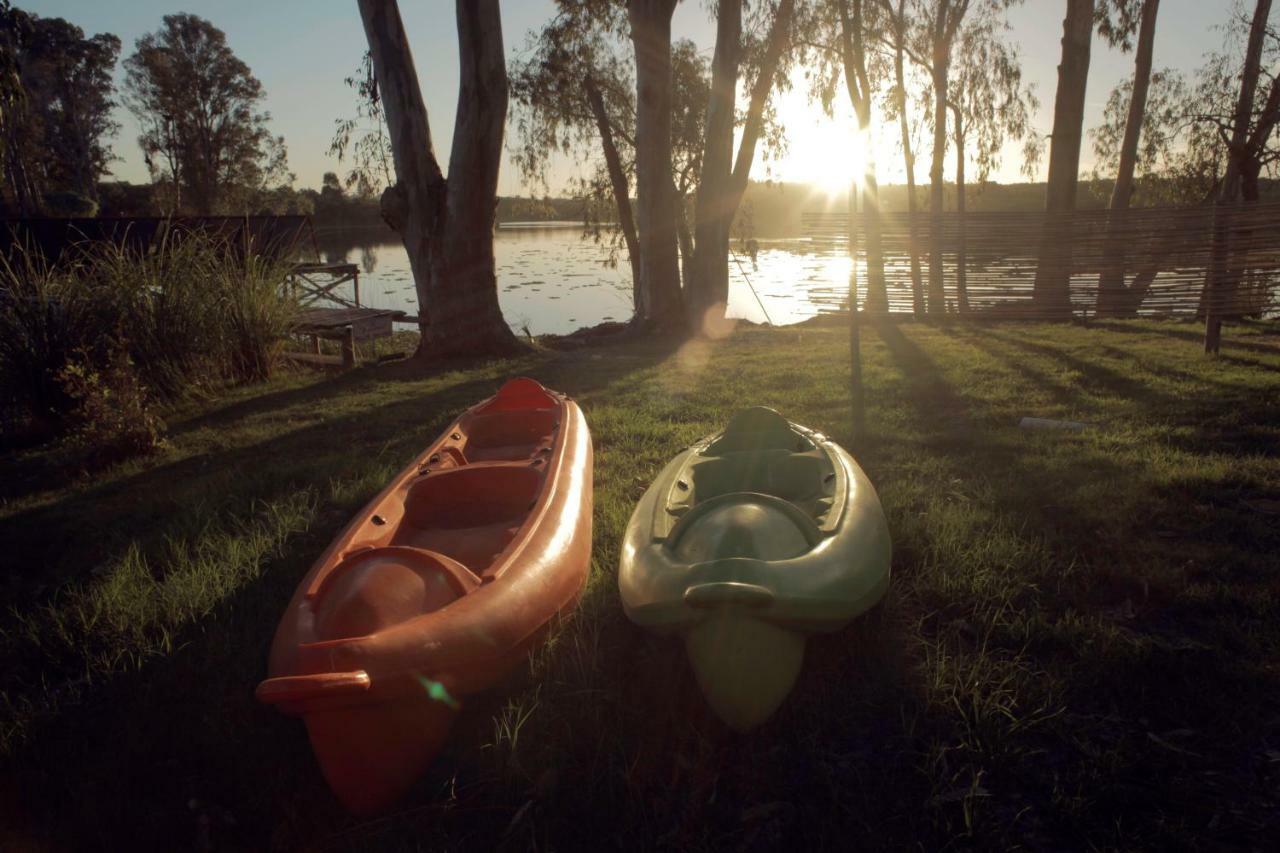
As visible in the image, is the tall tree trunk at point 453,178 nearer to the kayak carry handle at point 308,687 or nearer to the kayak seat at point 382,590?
the kayak seat at point 382,590

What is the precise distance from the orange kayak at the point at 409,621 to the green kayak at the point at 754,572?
334 millimetres

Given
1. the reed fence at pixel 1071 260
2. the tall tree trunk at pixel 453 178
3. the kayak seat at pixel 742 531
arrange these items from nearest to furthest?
the kayak seat at pixel 742 531
the reed fence at pixel 1071 260
the tall tree trunk at pixel 453 178

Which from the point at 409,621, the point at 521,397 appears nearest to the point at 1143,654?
the point at 409,621

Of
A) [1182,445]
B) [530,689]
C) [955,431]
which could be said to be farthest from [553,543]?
[1182,445]

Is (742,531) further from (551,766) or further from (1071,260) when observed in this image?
(1071,260)

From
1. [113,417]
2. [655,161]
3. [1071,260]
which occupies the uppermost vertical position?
[655,161]

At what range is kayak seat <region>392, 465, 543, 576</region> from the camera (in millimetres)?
3293

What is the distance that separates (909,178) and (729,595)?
1911 centimetres

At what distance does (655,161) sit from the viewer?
1070cm

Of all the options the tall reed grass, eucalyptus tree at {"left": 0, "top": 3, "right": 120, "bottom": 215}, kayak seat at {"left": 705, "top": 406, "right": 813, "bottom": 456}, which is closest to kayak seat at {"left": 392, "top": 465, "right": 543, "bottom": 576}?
kayak seat at {"left": 705, "top": 406, "right": 813, "bottom": 456}

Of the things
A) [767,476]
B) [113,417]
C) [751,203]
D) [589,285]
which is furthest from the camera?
[589,285]

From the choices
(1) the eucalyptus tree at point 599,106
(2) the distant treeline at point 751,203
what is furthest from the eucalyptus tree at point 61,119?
(1) the eucalyptus tree at point 599,106

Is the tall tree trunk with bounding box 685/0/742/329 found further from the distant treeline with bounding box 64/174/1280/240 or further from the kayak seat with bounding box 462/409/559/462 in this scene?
the kayak seat with bounding box 462/409/559/462

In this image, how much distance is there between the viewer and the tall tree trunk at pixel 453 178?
329 inches
